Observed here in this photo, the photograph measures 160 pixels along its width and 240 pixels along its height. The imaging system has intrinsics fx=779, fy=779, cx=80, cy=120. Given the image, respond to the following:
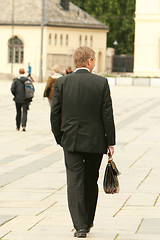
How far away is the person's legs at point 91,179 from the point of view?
723 centimetres

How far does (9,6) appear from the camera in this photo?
242 ft

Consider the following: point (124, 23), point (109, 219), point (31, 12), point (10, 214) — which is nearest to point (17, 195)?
point (10, 214)

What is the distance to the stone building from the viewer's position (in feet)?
234

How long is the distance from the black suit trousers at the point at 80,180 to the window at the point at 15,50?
216 feet

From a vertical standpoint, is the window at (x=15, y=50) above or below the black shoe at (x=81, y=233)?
below

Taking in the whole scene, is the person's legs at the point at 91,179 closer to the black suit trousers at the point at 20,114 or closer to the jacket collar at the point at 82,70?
the jacket collar at the point at 82,70

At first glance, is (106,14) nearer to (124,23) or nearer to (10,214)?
(124,23)

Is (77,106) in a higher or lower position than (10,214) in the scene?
higher

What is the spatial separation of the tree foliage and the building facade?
23.7 m

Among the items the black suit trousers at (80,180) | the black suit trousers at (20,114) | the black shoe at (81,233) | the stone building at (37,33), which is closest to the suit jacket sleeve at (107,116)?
the black suit trousers at (80,180)

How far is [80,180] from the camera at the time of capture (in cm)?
719

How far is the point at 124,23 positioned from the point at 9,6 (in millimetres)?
17447

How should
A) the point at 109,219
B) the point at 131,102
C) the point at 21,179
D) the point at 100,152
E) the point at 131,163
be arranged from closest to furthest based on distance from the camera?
the point at 100,152 < the point at 109,219 < the point at 21,179 < the point at 131,163 < the point at 131,102

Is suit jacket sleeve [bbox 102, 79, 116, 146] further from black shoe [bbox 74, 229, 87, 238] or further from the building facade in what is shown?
the building facade
